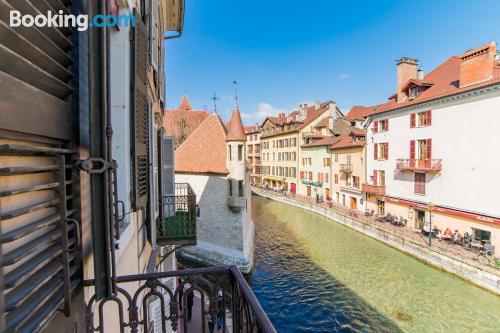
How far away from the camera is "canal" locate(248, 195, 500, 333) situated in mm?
12039

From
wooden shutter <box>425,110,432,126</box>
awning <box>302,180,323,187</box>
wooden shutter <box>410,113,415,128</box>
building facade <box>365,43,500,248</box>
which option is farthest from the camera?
awning <box>302,180,323,187</box>

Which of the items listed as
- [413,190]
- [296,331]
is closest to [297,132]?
[413,190]

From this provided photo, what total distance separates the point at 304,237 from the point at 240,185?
32.6ft

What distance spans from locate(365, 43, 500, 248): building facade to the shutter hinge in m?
22.0

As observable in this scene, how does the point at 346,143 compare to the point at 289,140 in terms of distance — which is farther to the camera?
the point at 289,140

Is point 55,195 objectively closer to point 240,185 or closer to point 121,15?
point 121,15

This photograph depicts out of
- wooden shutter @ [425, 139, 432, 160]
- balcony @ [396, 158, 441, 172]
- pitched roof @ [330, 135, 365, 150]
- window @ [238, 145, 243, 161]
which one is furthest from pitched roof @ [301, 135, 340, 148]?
window @ [238, 145, 243, 161]

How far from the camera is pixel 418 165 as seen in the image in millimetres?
22062

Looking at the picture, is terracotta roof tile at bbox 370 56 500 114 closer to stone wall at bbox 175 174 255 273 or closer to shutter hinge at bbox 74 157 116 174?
stone wall at bbox 175 174 255 273

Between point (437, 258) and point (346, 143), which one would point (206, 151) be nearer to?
point (437, 258)

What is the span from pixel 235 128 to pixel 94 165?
15.4 meters

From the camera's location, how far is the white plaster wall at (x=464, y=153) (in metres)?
17.2

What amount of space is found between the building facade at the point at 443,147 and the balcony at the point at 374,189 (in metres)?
0.16

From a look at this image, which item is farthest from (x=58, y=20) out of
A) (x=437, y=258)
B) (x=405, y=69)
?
(x=405, y=69)
